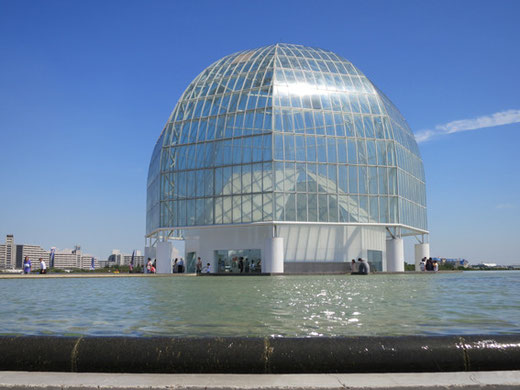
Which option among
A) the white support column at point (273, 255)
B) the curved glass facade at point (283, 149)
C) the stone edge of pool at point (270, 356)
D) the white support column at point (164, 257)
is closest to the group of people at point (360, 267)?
the curved glass facade at point (283, 149)

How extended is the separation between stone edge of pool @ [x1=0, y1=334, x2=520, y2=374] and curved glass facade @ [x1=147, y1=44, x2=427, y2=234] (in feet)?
162

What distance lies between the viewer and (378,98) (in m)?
63.0

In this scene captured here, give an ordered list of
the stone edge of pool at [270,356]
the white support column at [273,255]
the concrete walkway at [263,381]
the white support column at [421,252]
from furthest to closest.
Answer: the white support column at [421,252] → the white support column at [273,255] → the stone edge of pool at [270,356] → the concrete walkway at [263,381]

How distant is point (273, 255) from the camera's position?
54.3 metres

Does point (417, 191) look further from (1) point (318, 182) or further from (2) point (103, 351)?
(2) point (103, 351)

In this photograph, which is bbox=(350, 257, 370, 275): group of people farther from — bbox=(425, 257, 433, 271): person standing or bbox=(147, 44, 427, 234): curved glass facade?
bbox=(425, 257, 433, 271): person standing

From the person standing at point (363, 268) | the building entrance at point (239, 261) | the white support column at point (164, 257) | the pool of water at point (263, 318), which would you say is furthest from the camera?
the white support column at point (164, 257)

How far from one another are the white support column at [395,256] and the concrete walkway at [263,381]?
53928 millimetres

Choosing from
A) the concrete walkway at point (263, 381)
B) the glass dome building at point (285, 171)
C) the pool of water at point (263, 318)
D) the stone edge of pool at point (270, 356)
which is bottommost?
the pool of water at point (263, 318)

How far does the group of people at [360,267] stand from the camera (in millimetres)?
52469

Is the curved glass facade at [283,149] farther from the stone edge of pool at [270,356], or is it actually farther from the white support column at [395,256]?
the stone edge of pool at [270,356]

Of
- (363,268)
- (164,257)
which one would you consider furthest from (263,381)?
(164,257)

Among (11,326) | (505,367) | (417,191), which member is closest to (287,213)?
(417,191)

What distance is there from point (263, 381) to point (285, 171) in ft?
168
